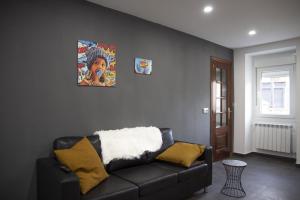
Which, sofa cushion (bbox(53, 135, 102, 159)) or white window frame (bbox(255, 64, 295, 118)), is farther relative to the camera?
white window frame (bbox(255, 64, 295, 118))

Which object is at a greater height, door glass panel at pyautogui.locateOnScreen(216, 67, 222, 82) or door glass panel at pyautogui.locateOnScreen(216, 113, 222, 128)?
door glass panel at pyautogui.locateOnScreen(216, 67, 222, 82)

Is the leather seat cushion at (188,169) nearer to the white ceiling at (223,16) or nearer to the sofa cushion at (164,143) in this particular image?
the sofa cushion at (164,143)

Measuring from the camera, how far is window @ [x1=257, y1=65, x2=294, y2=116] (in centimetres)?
507

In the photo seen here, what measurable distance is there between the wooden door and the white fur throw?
207 centimetres

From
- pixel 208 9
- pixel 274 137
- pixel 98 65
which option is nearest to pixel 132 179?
pixel 98 65

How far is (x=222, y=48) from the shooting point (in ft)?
17.0

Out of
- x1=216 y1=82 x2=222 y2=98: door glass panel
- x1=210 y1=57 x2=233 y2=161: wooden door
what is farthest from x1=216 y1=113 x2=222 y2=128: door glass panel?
x1=216 y1=82 x2=222 y2=98: door glass panel

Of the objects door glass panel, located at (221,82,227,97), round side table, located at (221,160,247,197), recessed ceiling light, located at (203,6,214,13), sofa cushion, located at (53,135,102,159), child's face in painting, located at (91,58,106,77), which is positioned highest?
recessed ceiling light, located at (203,6,214,13)

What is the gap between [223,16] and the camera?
3.34m

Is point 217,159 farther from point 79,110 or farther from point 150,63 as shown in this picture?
point 79,110

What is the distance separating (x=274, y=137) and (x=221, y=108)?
54.6 inches

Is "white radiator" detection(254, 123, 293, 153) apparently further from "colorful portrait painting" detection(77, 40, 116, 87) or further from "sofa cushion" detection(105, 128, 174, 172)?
"colorful portrait painting" detection(77, 40, 116, 87)

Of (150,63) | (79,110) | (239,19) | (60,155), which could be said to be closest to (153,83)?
(150,63)

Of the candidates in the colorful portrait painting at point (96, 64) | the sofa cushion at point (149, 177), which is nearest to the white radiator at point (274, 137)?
the sofa cushion at point (149, 177)
